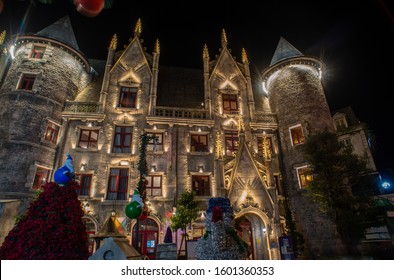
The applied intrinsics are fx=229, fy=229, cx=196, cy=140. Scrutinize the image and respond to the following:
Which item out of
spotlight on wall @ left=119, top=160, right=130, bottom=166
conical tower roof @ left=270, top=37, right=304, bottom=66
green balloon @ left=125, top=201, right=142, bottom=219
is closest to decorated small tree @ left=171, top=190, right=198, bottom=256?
spotlight on wall @ left=119, top=160, right=130, bottom=166

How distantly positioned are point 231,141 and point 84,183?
11769 millimetres

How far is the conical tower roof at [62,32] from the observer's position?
19.3m

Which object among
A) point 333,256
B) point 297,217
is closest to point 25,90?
point 297,217

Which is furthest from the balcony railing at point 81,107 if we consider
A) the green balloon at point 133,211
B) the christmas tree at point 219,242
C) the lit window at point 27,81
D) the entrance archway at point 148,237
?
the christmas tree at point 219,242

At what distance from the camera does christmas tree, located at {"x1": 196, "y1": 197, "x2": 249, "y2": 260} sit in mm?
5480

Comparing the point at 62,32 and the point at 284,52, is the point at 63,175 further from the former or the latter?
the point at 284,52

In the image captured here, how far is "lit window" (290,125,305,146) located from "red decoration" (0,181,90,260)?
17415mm

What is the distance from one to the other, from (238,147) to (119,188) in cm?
935

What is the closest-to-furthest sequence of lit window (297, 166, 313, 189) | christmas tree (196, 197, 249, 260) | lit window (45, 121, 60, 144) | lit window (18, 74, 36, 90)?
christmas tree (196, 197, 249, 260), lit window (45, 121, 60, 144), lit window (297, 166, 313, 189), lit window (18, 74, 36, 90)

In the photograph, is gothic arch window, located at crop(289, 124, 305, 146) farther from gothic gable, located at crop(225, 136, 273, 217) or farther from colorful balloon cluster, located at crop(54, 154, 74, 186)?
colorful balloon cluster, located at crop(54, 154, 74, 186)

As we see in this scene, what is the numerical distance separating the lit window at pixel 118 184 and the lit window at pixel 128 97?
18.8 feet

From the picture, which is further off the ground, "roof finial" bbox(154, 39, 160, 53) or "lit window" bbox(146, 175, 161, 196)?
"roof finial" bbox(154, 39, 160, 53)

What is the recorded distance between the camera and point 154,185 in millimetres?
17062

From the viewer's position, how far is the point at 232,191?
16438mm
